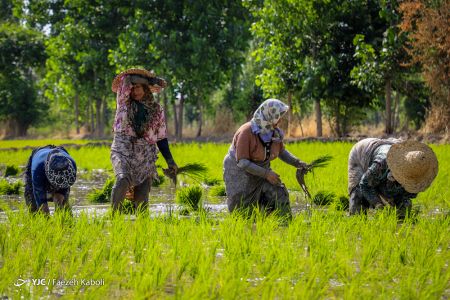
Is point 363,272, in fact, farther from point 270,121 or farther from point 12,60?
point 12,60

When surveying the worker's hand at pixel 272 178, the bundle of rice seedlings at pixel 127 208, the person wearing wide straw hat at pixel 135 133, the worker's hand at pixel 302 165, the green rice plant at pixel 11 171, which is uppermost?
the person wearing wide straw hat at pixel 135 133

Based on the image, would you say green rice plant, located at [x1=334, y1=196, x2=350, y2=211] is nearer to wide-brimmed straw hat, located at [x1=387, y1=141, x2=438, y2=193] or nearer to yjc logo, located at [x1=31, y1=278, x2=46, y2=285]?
wide-brimmed straw hat, located at [x1=387, y1=141, x2=438, y2=193]

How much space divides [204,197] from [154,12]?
19.6 metres

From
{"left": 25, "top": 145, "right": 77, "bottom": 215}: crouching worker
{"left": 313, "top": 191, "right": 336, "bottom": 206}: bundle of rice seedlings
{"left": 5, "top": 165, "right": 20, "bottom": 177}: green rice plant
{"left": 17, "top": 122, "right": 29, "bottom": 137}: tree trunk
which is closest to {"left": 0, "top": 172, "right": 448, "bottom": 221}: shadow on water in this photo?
{"left": 313, "top": 191, "right": 336, "bottom": 206}: bundle of rice seedlings

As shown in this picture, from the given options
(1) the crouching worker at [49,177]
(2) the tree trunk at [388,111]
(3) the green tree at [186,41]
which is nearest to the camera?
(1) the crouching worker at [49,177]

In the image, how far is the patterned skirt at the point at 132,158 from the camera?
5891 mm

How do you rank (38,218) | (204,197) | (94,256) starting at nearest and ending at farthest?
1. (94,256)
2. (38,218)
3. (204,197)

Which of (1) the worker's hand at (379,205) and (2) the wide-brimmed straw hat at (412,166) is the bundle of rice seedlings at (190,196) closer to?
(1) the worker's hand at (379,205)

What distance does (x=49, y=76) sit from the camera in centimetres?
3195

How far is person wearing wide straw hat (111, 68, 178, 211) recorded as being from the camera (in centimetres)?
588

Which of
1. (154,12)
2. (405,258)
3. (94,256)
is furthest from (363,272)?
(154,12)

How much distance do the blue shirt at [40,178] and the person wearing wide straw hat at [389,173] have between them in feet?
8.15

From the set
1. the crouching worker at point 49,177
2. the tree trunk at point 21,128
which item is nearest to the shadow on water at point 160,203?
the crouching worker at point 49,177

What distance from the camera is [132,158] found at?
598cm
